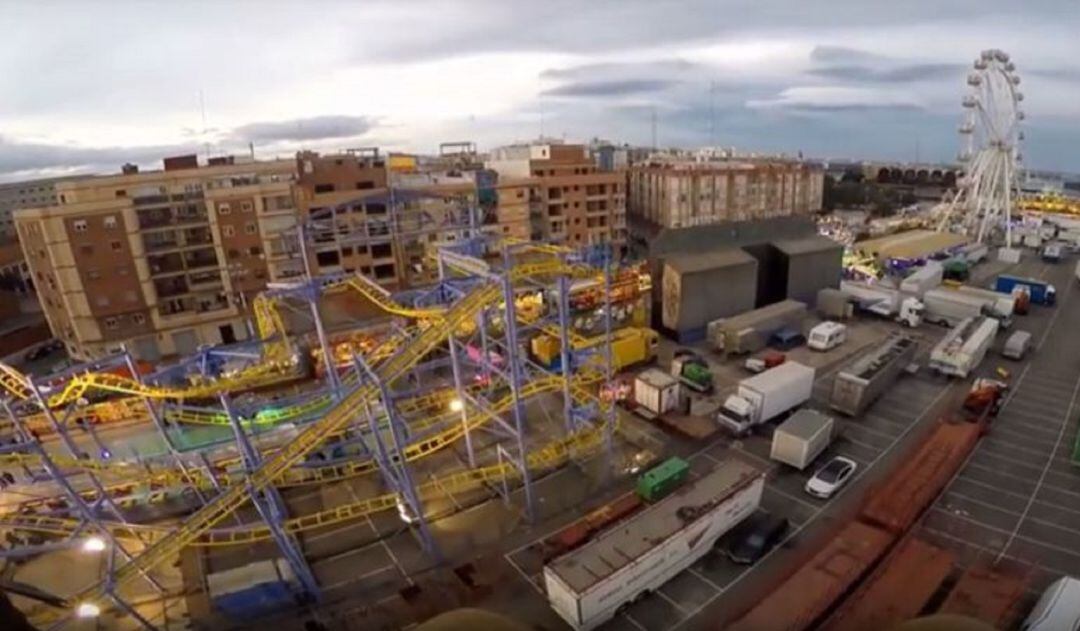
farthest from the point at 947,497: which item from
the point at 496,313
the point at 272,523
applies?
the point at 272,523

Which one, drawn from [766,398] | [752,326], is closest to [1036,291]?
[752,326]

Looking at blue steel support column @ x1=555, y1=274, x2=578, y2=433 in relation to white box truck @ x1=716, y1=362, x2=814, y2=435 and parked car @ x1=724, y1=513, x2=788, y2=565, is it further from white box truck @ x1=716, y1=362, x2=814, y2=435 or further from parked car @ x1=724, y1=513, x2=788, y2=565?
parked car @ x1=724, y1=513, x2=788, y2=565

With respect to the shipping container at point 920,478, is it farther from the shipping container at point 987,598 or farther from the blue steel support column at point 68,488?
the blue steel support column at point 68,488

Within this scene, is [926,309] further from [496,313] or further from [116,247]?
[116,247]

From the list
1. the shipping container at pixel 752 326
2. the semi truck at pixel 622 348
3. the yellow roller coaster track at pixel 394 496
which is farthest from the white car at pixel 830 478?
the semi truck at pixel 622 348

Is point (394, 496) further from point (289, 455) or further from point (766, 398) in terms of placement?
point (766, 398)

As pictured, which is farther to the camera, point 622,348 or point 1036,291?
point 1036,291

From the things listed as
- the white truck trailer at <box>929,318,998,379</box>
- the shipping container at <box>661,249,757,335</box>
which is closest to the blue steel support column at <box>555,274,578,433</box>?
the shipping container at <box>661,249,757,335</box>
